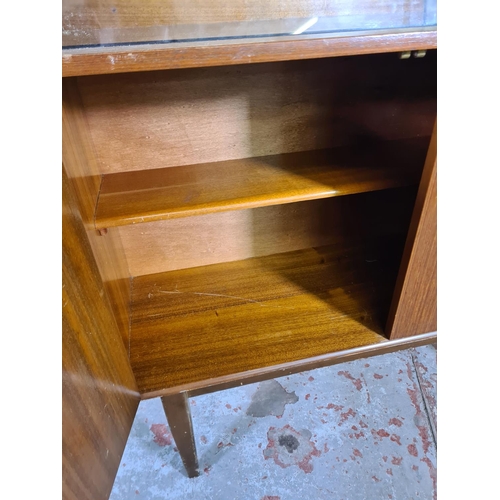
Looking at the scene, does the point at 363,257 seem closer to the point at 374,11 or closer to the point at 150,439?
the point at 374,11

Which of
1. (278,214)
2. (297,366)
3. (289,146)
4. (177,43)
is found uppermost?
(177,43)

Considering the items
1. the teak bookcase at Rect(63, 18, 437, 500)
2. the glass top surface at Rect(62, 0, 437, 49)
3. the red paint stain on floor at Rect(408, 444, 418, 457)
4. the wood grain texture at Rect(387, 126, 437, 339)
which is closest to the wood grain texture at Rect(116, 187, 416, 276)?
the teak bookcase at Rect(63, 18, 437, 500)

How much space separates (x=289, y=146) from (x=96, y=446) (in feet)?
1.94

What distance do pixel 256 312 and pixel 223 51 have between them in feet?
1.71

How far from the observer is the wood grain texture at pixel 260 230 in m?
0.91

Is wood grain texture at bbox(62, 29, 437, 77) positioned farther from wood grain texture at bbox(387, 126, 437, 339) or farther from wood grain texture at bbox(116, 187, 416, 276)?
wood grain texture at bbox(116, 187, 416, 276)

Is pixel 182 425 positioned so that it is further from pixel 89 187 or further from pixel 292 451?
pixel 89 187

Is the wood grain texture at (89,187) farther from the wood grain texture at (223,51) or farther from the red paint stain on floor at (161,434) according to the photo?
the red paint stain on floor at (161,434)

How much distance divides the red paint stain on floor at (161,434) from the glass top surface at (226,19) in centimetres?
97

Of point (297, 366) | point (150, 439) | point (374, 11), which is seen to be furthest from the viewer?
point (150, 439)

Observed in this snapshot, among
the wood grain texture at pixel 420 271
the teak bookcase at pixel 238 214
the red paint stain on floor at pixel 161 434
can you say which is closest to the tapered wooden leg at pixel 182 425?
the teak bookcase at pixel 238 214

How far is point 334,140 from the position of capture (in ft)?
2.67

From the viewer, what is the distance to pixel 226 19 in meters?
0.57

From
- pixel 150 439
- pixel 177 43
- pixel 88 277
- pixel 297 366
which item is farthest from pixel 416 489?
pixel 177 43
